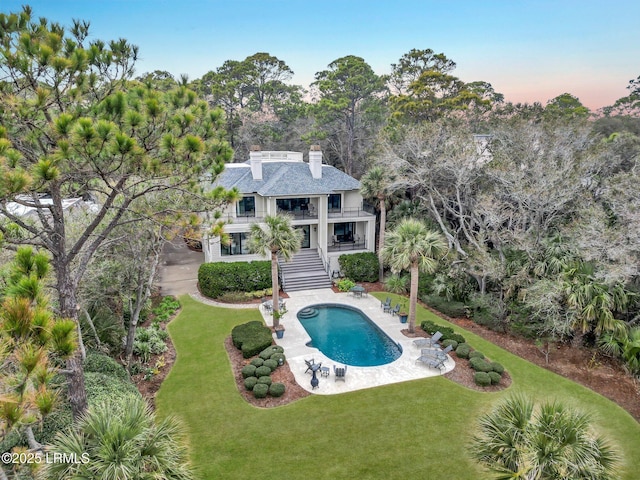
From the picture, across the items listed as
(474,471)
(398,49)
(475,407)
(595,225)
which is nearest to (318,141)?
(398,49)

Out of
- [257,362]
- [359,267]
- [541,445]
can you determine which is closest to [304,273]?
[359,267]

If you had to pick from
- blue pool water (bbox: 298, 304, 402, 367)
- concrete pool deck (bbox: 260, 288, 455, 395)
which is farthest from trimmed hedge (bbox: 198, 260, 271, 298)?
blue pool water (bbox: 298, 304, 402, 367)

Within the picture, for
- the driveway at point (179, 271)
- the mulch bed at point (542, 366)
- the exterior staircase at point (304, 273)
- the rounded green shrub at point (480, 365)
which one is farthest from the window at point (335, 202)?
the rounded green shrub at point (480, 365)

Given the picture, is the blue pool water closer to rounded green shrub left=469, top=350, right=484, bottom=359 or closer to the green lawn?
the green lawn

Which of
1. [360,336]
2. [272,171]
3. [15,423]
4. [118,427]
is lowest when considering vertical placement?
[360,336]

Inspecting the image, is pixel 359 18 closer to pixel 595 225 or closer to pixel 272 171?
pixel 272 171

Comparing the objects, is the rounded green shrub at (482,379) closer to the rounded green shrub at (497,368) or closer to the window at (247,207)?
the rounded green shrub at (497,368)
